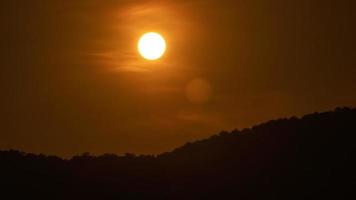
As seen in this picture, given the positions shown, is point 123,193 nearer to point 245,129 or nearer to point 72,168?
point 72,168

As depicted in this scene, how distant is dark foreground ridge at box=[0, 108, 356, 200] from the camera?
53109mm

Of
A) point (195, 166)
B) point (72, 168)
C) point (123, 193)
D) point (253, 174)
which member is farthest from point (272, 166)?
point (72, 168)

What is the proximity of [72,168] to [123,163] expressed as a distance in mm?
3209

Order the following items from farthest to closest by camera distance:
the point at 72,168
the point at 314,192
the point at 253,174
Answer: the point at 72,168 → the point at 253,174 → the point at 314,192

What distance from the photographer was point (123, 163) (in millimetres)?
58750

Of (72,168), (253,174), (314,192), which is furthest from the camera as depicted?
(72,168)

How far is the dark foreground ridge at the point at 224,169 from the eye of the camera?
53109 millimetres

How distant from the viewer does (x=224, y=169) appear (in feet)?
185

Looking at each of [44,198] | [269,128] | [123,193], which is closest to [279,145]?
[269,128]

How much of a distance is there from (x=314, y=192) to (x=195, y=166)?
875cm

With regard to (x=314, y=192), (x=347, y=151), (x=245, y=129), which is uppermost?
(x=245, y=129)

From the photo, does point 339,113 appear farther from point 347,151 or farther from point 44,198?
point 44,198

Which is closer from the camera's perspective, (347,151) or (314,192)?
(314,192)

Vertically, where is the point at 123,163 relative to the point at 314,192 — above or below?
above
